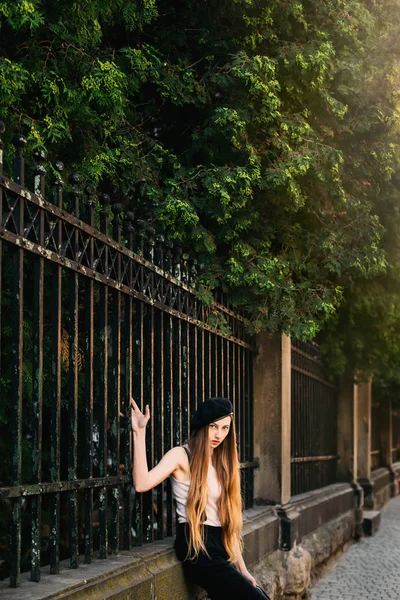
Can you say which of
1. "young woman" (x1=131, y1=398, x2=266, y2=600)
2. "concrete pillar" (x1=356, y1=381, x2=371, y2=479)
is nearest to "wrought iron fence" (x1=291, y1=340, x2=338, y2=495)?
"concrete pillar" (x1=356, y1=381, x2=371, y2=479)

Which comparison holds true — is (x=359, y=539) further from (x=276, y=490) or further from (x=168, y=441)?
(x=168, y=441)

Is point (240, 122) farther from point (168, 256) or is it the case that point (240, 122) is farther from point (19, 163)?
point (19, 163)

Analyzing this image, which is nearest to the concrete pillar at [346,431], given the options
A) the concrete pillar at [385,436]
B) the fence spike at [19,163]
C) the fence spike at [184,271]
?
the fence spike at [184,271]

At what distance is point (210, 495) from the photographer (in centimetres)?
526

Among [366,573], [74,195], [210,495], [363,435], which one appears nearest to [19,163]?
[74,195]

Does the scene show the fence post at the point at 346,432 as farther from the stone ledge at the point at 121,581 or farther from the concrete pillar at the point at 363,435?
the stone ledge at the point at 121,581

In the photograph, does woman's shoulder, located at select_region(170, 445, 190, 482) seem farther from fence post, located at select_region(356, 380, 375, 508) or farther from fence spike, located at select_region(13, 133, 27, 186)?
fence post, located at select_region(356, 380, 375, 508)

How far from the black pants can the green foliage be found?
2.09 meters

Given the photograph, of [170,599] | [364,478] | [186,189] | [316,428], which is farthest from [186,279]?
[364,478]

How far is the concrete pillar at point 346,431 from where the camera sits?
15.4m

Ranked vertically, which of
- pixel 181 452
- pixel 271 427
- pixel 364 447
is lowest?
pixel 364 447

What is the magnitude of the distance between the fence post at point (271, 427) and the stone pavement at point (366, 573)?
3.29 feet

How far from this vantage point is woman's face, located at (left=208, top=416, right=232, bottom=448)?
517 cm

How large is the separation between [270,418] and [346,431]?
6437 mm
